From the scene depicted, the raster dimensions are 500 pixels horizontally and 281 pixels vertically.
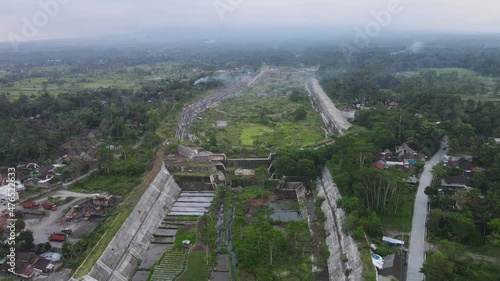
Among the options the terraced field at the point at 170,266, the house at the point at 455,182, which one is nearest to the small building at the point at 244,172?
the terraced field at the point at 170,266

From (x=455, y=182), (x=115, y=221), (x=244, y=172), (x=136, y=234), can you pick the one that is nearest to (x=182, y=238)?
(x=136, y=234)

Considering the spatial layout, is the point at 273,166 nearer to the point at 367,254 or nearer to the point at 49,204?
the point at 367,254

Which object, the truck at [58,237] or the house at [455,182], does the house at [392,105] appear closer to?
the house at [455,182]

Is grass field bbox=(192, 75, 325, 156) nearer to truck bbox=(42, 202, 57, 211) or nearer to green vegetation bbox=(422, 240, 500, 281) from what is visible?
truck bbox=(42, 202, 57, 211)

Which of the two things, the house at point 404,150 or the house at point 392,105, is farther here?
the house at point 392,105

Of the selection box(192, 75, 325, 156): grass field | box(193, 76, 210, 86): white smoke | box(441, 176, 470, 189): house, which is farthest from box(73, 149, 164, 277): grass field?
box(193, 76, 210, 86): white smoke

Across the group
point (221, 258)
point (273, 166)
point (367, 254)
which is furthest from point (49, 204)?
point (367, 254)

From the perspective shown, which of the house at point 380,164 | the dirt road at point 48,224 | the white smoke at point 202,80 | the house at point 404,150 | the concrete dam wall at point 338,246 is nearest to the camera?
the concrete dam wall at point 338,246
